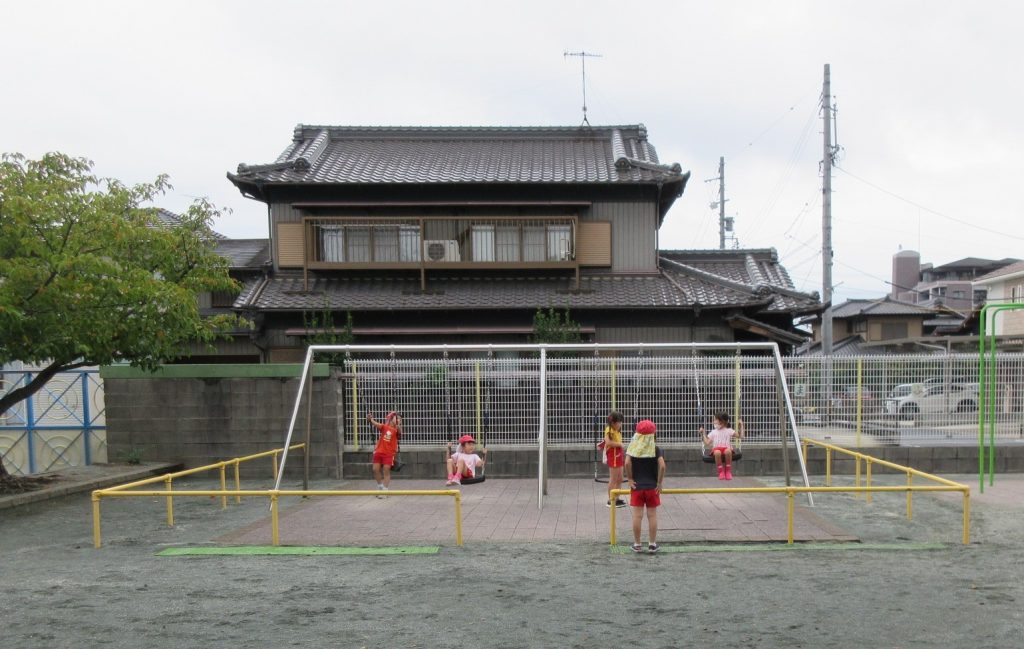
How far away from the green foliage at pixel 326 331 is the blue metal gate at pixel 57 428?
4253 mm

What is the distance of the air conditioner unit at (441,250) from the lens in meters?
17.8

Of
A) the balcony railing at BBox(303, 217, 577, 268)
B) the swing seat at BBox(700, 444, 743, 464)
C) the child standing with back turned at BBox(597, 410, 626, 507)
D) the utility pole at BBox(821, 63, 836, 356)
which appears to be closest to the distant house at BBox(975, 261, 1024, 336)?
the utility pole at BBox(821, 63, 836, 356)

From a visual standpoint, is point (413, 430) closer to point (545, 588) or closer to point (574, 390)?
point (574, 390)

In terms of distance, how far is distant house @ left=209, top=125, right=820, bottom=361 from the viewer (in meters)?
17.0

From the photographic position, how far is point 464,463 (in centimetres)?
1122

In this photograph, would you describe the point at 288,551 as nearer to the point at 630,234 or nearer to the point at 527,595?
the point at 527,595

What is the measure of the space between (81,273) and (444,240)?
916 centimetres

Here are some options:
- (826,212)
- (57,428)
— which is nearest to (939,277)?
(826,212)

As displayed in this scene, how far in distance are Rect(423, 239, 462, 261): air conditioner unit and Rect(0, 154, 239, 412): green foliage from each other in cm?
700

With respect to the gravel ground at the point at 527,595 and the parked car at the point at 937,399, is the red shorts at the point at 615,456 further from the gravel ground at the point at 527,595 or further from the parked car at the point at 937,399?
the parked car at the point at 937,399

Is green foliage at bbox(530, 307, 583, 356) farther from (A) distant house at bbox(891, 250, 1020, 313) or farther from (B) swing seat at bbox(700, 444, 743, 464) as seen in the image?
(A) distant house at bbox(891, 250, 1020, 313)

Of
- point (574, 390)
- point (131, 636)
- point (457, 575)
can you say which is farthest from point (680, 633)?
point (574, 390)

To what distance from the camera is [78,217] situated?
1000cm

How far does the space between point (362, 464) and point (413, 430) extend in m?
1.09
